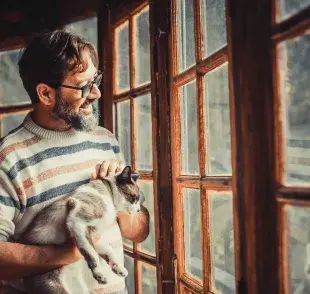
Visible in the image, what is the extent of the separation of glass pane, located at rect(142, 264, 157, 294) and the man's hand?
0.52 metres

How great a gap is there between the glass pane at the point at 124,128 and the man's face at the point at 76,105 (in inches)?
20.5

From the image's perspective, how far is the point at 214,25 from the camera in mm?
1193

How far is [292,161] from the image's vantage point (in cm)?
85

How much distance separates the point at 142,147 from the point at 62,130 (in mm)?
466

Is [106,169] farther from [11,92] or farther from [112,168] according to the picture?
[11,92]

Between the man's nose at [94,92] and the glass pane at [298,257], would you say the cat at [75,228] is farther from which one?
the glass pane at [298,257]

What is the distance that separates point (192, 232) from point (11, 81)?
130cm

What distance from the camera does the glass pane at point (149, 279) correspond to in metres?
1.59

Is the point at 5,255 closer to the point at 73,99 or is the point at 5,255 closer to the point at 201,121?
the point at 73,99

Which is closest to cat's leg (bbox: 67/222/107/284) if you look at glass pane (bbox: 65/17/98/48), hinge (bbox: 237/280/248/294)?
hinge (bbox: 237/280/248/294)

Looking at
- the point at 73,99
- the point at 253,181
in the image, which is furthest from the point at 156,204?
the point at 253,181

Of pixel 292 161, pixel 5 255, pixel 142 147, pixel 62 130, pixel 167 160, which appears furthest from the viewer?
pixel 142 147

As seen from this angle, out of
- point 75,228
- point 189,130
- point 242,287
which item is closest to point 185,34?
point 189,130

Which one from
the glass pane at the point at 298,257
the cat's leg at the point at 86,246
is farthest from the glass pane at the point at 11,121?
the glass pane at the point at 298,257
